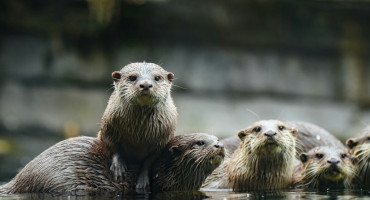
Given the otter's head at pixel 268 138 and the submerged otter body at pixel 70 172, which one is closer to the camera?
the submerged otter body at pixel 70 172

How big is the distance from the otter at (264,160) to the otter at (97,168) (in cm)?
56

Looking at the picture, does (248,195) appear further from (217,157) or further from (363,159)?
(363,159)

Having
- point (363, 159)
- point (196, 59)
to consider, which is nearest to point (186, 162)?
point (363, 159)

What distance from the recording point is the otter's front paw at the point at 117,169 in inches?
184

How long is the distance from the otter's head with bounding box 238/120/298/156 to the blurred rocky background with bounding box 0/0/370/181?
4.44 meters

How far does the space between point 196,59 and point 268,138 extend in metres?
5.53

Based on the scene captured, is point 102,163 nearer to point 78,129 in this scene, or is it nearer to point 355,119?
point 78,129

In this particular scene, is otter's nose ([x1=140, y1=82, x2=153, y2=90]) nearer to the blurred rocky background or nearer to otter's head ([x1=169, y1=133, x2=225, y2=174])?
otter's head ([x1=169, y1=133, x2=225, y2=174])

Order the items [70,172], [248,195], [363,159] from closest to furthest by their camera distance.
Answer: [70,172] < [248,195] < [363,159]

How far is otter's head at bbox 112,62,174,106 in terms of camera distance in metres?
4.46

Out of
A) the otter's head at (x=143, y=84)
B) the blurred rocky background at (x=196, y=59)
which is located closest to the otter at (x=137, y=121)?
the otter's head at (x=143, y=84)

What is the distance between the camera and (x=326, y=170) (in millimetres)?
5215

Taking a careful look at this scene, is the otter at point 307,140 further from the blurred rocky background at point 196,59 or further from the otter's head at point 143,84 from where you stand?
the blurred rocky background at point 196,59

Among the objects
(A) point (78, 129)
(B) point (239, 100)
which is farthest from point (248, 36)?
(A) point (78, 129)
